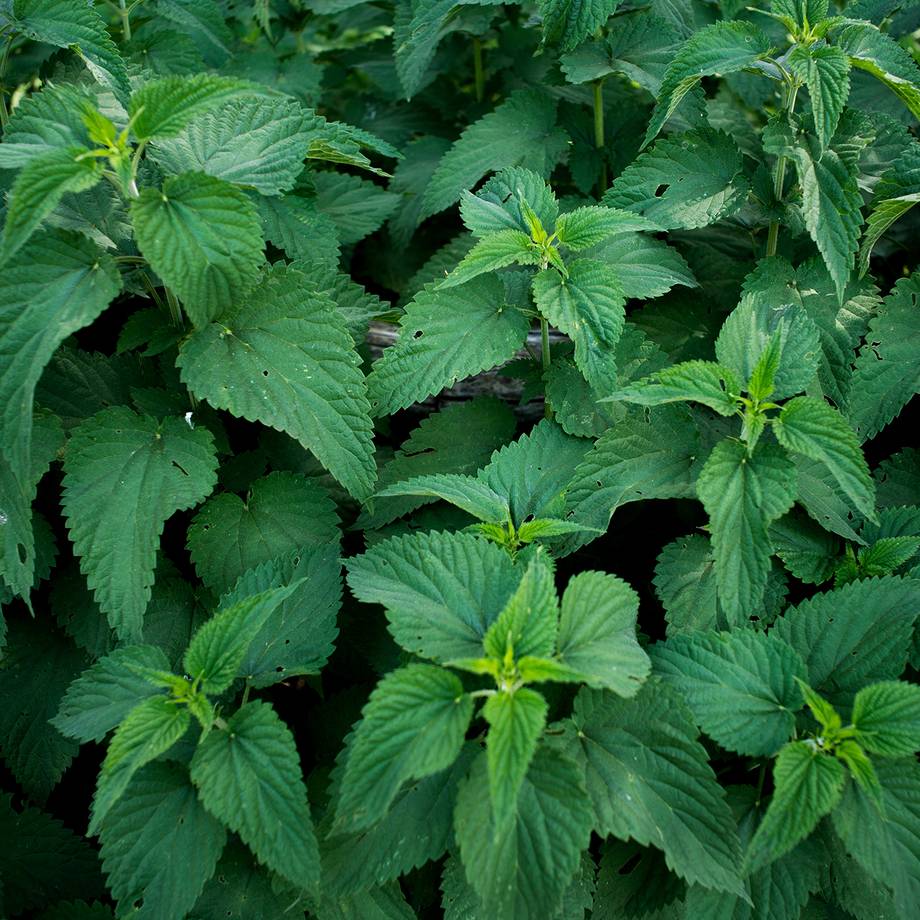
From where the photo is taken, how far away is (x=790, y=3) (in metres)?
2.53

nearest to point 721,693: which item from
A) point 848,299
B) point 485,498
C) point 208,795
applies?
point 485,498

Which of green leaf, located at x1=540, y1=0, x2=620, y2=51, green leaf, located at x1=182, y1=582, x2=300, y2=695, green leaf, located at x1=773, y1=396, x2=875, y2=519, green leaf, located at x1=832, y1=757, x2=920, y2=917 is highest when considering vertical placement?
green leaf, located at x1=540, y1=0, x2=620, y2=51

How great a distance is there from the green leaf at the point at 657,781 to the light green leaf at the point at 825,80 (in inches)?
59.9

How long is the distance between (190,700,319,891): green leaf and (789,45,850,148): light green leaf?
78.7 inches

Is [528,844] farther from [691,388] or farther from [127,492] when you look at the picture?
[127,492]

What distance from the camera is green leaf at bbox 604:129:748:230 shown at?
2639mm

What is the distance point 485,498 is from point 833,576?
0.95 meters

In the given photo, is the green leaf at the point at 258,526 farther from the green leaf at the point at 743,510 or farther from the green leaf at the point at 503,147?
the green leaf at the point at 503,147

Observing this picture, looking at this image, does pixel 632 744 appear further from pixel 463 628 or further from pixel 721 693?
pixel 463 628

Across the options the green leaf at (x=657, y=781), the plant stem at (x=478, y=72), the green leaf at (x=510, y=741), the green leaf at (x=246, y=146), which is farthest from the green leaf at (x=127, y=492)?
the plant stem at (x=478, y=72)

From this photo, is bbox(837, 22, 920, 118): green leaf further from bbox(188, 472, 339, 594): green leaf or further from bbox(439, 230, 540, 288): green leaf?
bbox(188, 472, 339, 594): green leaf

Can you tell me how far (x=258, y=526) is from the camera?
2.43m

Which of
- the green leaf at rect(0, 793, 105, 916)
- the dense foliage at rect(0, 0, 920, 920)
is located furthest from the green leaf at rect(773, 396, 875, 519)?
the green leaf at rect(0, 793, 105, 916)

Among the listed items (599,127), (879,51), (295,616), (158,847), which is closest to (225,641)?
(295,616)
